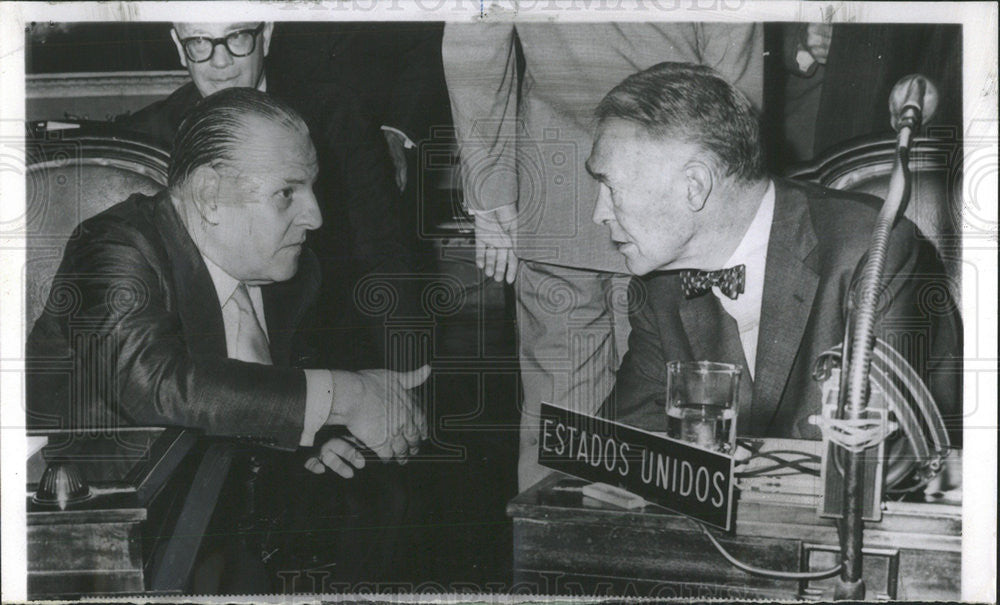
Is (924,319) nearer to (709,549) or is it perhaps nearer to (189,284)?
(709,549)

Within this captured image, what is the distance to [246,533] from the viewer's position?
257 cm

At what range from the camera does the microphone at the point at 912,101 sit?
8.55ft

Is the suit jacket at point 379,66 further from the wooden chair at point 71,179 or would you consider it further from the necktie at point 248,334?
the necktie at point 248,334

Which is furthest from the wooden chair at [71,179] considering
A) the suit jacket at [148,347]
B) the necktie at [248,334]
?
the necktie at [248,334]

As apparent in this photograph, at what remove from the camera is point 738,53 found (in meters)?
2.60

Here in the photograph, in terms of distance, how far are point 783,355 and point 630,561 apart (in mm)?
679

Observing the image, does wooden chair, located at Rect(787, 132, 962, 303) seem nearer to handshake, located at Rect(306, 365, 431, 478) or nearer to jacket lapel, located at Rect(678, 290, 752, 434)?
jacket lapel, located at Rect(678, 290, 752, 434)

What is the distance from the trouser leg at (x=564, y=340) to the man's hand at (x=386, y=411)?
0.29 metres

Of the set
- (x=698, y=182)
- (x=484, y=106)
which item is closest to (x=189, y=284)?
(x=484, y=106)

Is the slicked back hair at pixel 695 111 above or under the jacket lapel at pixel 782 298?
above

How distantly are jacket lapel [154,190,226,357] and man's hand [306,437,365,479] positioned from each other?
38 centimetres

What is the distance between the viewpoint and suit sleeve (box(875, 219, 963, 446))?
258 centimetres

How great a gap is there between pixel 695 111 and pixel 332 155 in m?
0.99

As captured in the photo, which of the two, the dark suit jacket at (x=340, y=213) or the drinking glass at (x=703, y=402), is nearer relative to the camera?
the drinking glass at (x=703, y=402)
